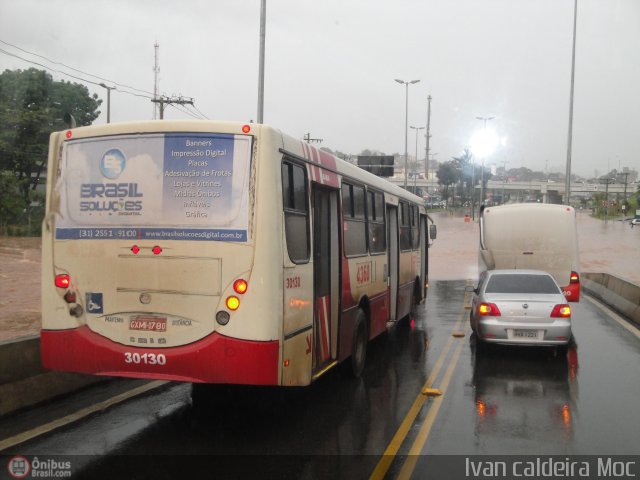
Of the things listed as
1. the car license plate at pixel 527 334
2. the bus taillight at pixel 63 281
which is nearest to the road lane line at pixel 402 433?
the car license plate at pixel 527 334

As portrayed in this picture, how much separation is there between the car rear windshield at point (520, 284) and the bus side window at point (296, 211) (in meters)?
5.54

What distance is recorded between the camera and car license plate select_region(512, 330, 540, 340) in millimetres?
10398

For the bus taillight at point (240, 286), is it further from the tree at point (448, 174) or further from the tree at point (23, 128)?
the tree at point (448, 174)

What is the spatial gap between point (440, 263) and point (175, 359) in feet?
102

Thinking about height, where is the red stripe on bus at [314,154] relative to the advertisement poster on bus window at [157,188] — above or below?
above

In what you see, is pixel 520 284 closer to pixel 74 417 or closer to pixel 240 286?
pixel 240 286

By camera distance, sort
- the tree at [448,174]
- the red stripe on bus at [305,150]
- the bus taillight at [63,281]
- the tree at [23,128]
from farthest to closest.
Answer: the tree at [448,174], the tree at [23,128], the red stripe on bus at [305,150], the bus taillight at [63,281]

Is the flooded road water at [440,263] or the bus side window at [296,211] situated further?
the flooded road water at [440,263]

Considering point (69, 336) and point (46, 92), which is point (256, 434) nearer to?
point (69, 336)

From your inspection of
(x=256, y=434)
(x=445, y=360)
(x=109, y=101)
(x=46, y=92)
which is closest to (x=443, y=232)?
(x=109, y=101)

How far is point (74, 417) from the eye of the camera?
6.78 m

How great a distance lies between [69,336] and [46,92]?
4151 cm

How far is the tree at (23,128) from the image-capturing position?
3975cm

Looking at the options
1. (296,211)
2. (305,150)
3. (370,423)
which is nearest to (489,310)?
(370,423)
